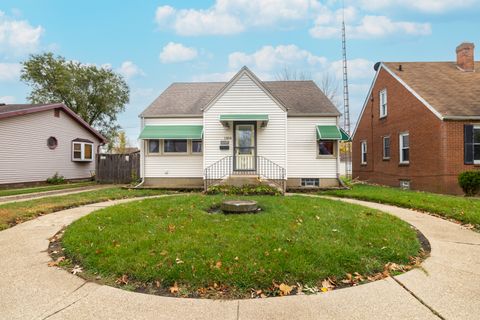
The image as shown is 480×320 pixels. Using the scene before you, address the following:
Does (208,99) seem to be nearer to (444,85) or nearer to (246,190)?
(246,190)

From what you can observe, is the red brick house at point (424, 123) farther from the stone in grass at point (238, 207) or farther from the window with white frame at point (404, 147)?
the stone in grass at point (238, 207)

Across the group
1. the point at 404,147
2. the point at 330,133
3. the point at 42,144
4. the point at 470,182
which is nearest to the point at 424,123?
the point at 404,147

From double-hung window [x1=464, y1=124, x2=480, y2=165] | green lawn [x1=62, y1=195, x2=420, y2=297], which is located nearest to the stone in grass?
green lawn [x1=62, y1=195, x2=420, y2=297]

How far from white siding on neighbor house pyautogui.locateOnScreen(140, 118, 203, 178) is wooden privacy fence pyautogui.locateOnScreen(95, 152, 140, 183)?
323 centimetres

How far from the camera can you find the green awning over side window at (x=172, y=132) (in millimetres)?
12562

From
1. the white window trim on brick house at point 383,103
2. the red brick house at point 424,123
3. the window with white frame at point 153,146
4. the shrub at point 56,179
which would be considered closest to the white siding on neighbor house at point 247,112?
the window with white frame at point 153,146

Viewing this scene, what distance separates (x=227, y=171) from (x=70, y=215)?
666 centimetres

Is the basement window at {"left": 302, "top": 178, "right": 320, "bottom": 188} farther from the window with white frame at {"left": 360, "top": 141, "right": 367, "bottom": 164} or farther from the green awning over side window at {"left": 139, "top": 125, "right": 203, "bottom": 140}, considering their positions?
the window with white frame at {"left": 360, "top": 141, "right": 367, "bottom": 164}

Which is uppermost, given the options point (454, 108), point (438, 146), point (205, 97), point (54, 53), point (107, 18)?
point (54, 53)

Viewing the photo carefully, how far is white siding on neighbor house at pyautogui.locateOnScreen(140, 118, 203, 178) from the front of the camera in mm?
13148

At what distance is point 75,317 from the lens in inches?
101

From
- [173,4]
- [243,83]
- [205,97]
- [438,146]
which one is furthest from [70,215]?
[438,146]

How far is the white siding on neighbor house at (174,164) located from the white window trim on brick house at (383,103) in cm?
1160

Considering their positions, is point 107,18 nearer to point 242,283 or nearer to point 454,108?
point 242,283
